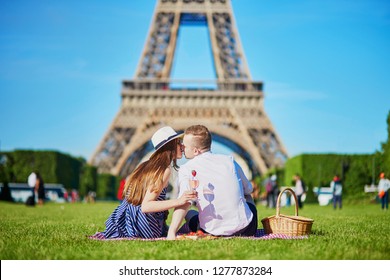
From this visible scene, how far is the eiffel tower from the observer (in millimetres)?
33719

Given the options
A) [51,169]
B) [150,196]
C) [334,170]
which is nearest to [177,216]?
[150,196]

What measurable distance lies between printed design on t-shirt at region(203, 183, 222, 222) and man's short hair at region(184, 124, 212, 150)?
0.36 metres

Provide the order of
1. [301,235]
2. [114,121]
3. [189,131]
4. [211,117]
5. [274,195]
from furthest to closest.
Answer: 1. [211,117]
2. [114,121]
3. [274,195]
4. [301,235]
5. [189,131]

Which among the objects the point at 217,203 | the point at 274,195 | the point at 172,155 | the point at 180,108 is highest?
the point at 180,108

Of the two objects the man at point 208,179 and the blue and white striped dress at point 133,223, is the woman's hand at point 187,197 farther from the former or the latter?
the blue and white striped dress at point 133,223

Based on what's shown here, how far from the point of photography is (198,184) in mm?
5098

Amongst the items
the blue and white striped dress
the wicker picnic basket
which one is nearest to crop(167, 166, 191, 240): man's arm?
the blue and white striped dress

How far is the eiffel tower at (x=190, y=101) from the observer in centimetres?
A: 3372

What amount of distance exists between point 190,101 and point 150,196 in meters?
30.8

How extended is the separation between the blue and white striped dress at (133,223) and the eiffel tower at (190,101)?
2734 centimetres
